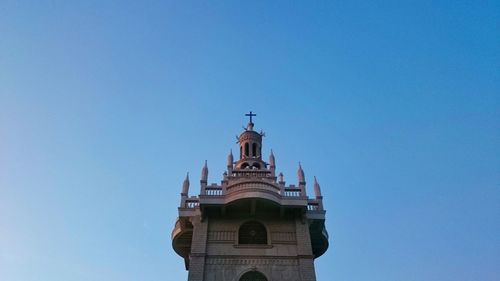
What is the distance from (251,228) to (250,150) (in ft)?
28.5

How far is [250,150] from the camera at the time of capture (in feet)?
114

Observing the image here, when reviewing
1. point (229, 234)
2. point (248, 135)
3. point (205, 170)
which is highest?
point (248, 135)

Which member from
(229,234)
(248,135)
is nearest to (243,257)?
(229,234)

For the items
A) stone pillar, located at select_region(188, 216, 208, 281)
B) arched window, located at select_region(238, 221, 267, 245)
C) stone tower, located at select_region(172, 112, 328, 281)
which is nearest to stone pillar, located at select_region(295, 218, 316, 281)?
stone tower, located at select_region(172, 112, 328, 281)

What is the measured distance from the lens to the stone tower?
995 inches

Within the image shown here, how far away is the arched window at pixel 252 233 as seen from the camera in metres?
27.0

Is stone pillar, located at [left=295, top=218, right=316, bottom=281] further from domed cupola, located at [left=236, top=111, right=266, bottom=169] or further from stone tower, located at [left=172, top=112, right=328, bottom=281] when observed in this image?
domed cupola, located at [left=236, top=111, right=266, bottom=169]

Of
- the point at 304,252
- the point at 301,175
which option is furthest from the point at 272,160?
the point at 304,252

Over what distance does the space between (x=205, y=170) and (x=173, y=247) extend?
6084 millimetres

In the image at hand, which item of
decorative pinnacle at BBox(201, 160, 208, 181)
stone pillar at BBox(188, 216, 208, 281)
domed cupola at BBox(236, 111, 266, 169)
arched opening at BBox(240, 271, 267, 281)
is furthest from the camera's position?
domed cupola at BBox(236, 111, 266, 169)

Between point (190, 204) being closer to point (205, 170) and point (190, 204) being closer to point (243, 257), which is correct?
point (205, 170)

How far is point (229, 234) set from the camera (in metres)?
27.0

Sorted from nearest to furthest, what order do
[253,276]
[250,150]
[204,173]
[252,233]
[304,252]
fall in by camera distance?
1. [253,276]
2. [304,252]
3. [252,233]
4. [204,173]
5. [250,150]

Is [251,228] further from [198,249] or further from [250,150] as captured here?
[250,150]
